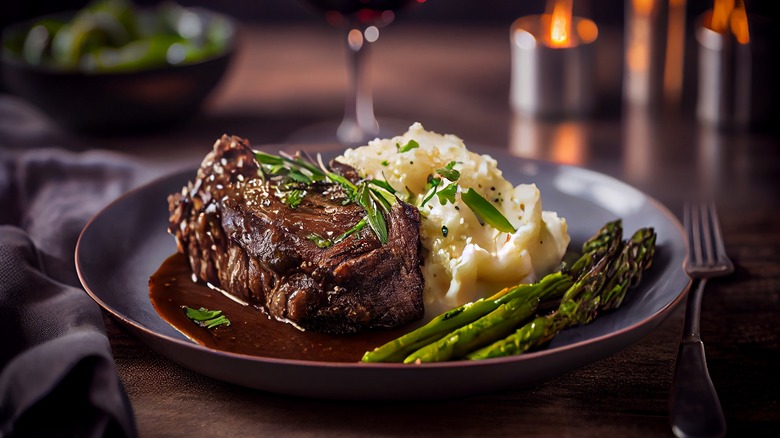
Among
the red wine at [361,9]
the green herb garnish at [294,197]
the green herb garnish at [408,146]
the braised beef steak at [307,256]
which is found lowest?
the braised beef steak at [307,256]

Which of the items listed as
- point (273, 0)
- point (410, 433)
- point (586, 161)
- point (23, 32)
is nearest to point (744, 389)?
point (410, 433)

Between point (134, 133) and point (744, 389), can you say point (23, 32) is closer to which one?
point (134, 133)

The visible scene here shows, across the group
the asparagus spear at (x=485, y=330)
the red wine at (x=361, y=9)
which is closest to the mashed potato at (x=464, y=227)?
the asparagus spear at (x=485, y=330)

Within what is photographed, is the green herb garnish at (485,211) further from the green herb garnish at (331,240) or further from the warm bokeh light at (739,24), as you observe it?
the warm bokeh light at (739,24)

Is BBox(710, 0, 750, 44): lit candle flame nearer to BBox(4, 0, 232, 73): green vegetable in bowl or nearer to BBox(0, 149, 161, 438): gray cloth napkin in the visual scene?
BBox(4, 0, 232, 73): green vegetable in bowl

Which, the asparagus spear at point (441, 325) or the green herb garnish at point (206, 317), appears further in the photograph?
the green herb garnish at point (206, 317)

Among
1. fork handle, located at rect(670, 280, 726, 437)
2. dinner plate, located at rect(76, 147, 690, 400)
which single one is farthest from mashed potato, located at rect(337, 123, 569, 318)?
fork handle, located at rect(670, 280, 726, 437)
